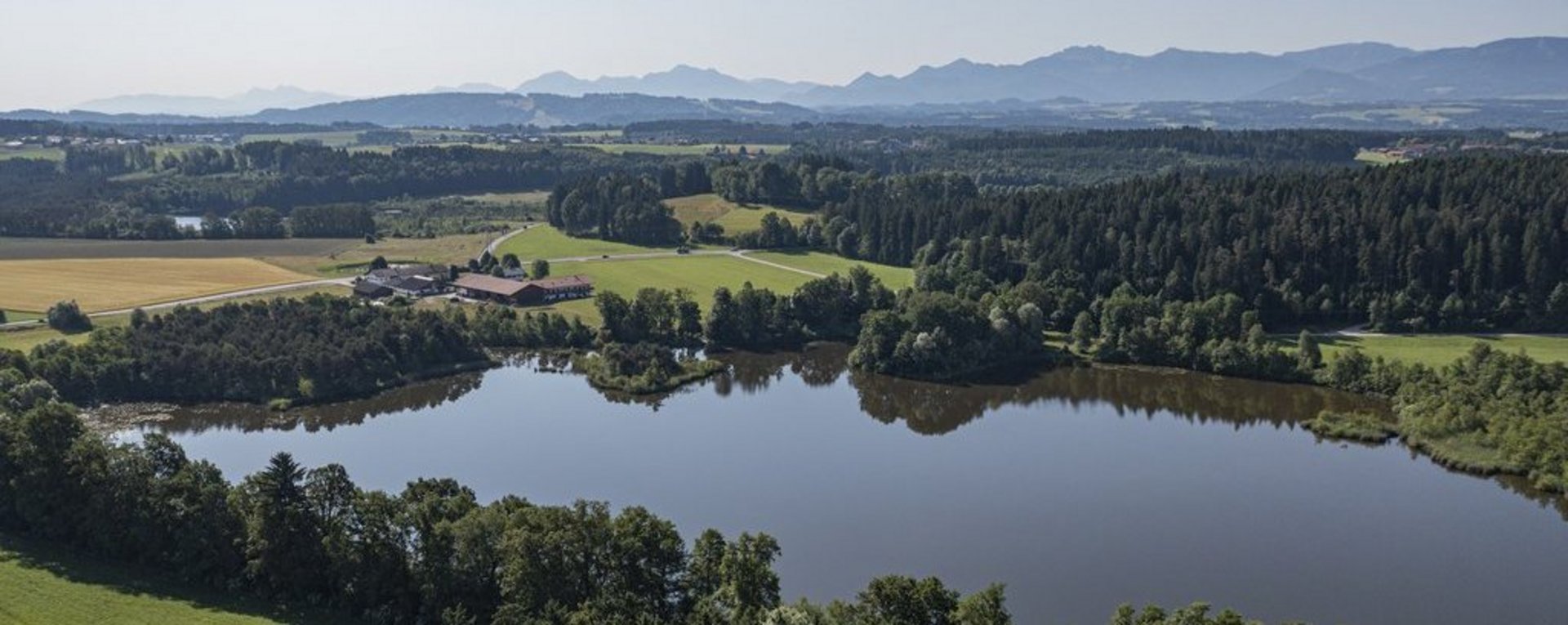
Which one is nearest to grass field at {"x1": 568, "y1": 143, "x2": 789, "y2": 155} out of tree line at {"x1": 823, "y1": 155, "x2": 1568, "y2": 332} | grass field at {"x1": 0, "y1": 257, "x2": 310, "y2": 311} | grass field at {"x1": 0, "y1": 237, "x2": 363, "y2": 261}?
grass field at {"x1": 0, "y1": 237, "x2": 363, "y2": 261}

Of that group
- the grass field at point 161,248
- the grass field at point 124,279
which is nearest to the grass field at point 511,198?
the grass field at point 161,248

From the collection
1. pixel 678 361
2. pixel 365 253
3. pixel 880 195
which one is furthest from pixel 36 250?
pixel 880 195

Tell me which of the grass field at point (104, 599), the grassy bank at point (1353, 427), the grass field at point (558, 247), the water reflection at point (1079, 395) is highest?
the grass field at point (558, 247)

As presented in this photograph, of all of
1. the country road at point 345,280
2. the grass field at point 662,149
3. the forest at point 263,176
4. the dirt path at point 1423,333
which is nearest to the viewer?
the dirt path at point 1423,333

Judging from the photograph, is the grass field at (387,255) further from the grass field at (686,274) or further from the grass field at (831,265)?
the grass field at (831,265)

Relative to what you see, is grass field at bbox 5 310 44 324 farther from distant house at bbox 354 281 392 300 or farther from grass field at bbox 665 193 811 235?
grass field at bbox 665 193 811 235

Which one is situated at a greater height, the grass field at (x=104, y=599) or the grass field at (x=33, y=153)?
the grass field at (x=33, y=153)

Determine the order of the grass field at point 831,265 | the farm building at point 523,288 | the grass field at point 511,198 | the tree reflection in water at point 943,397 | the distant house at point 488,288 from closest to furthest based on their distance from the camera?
1. the tree reflection in water at point 943,397
2. the distant house at point 488,288
3. the farm building at point 523,288
4. the grass field at point 831,265
5. the grass field at point 511,198

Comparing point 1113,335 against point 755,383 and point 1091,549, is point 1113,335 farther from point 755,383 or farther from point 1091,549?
point 1091,549
